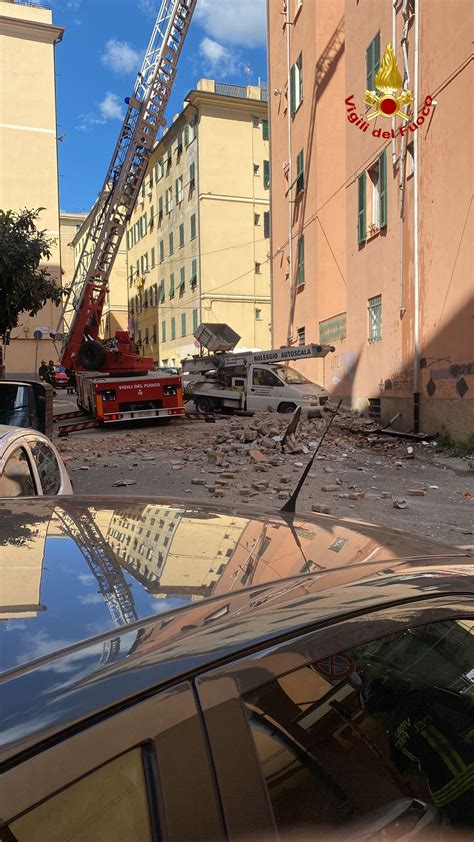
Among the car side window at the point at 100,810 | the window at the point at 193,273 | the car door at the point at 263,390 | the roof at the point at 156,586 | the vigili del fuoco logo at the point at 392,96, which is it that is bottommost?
the car side window at the point at 100,810

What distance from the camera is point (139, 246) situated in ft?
179

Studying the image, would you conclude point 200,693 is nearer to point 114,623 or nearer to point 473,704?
point 114,623

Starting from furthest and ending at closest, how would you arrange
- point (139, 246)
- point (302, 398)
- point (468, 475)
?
point (139, 246), point (302, 398), point (468, 475)

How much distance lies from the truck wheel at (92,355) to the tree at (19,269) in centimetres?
307

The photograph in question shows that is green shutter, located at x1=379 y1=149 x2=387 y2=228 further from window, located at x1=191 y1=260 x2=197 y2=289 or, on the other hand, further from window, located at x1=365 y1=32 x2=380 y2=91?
window, located at x1=191 y1=260 x2=197 y2=289

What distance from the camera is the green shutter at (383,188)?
1510 cm

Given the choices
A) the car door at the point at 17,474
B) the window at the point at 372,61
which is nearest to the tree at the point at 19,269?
the window at the point at 372,61

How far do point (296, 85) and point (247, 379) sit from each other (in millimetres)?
11207

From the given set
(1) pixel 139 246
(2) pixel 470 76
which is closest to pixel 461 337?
(2) pixel 470 76

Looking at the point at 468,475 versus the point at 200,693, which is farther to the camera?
the point at 468,475

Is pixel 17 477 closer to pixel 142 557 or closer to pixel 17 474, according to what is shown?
pixel 17 474

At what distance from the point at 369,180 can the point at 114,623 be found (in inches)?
668

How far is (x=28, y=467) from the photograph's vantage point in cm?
434

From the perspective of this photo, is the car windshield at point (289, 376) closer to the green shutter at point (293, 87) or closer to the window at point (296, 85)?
the window at point (296, 85)
